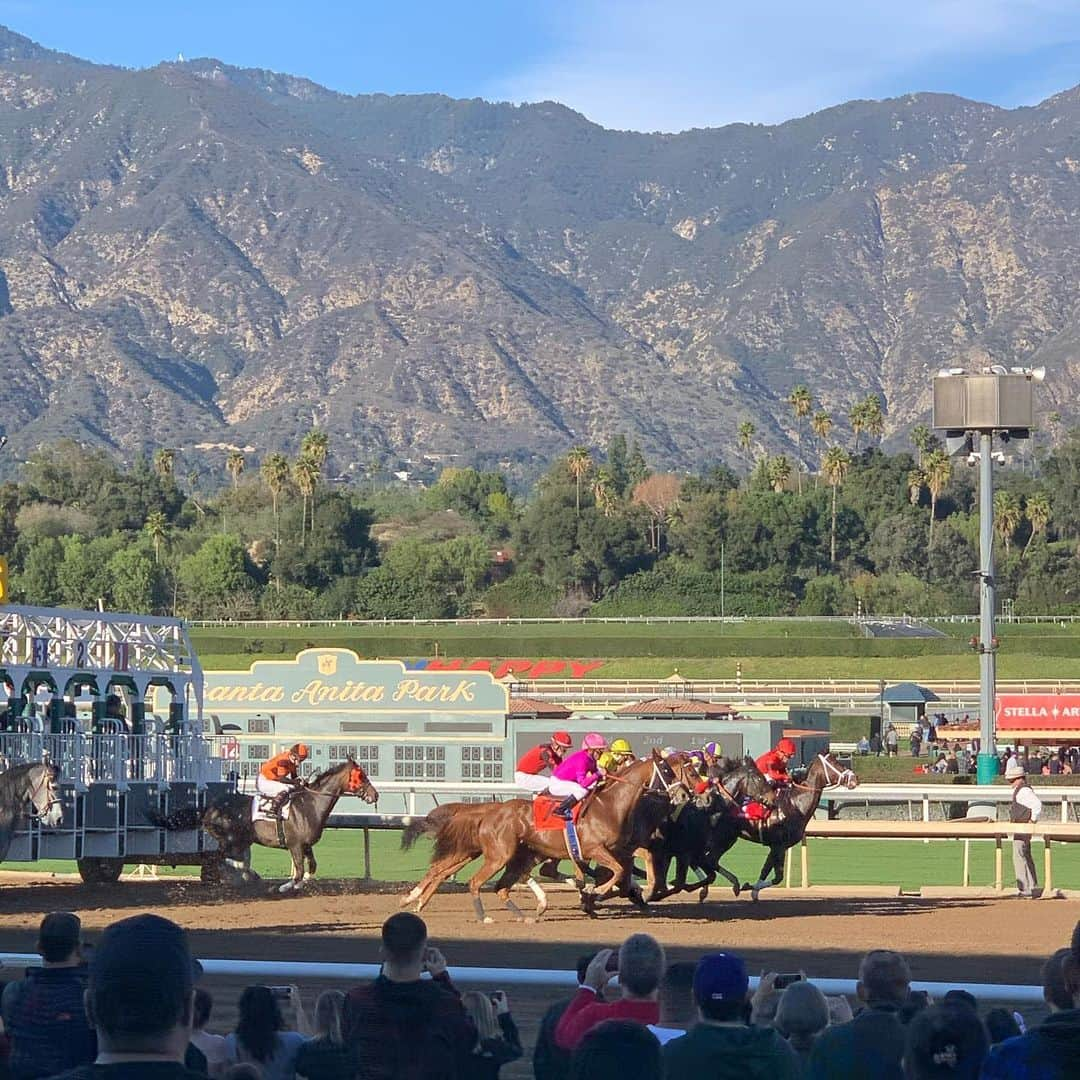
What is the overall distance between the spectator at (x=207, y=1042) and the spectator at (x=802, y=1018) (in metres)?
1.45

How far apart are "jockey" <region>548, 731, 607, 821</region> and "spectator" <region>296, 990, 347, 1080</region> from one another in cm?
895

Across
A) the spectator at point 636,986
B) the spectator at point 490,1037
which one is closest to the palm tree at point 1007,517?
the spectator at point 636,986

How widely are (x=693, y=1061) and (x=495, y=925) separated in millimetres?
9896

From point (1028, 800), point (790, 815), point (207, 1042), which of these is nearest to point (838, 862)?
point (1028, 800)

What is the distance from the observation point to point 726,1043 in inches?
183

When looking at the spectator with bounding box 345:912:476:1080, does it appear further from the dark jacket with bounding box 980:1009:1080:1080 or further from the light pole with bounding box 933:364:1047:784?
the light pole with bounding box 933:364:1047:784

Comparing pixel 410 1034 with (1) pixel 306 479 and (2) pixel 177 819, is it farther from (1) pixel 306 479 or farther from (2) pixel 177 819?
(1) pixel 306 479

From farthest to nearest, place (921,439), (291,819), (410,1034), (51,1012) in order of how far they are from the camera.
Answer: (921,439) < (291,819) < (51,1012) < (410,1034)

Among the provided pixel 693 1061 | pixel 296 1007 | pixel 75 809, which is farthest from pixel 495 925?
pixel 693 1061

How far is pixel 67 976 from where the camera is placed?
547cm

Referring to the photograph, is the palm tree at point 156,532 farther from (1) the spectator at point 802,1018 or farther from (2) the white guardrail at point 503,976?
(1) the spectator at point 802,1018

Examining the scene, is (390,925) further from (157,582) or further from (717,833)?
(157,582)

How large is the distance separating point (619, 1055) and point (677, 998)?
137 centimetres

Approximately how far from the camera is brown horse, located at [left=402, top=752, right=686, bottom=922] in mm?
14461
